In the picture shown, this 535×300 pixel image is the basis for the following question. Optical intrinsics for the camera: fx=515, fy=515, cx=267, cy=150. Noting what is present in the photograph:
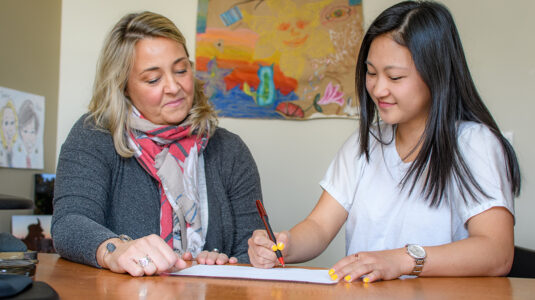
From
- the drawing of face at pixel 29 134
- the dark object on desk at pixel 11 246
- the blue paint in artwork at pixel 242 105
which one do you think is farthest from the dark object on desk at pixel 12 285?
the blue paint in artwork at pixel 242 105

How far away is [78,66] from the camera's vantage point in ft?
9.37

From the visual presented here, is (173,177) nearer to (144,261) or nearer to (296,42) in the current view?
(144,261)

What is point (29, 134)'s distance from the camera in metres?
2.54

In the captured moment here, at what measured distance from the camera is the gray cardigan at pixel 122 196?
127 centimetres

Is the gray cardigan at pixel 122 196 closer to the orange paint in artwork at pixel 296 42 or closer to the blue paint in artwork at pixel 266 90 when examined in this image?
the blue paint in artwork at pixel 266 90

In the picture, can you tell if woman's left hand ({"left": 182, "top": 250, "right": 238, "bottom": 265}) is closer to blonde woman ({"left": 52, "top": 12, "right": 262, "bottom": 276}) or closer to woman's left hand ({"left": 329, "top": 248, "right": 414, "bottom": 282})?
blonde woman ({"left": 52, "top": 12, "right": 262, "bottom": 276})

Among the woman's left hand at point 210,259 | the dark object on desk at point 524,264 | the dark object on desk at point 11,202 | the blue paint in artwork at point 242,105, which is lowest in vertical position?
the dark object on desk at point 524,264

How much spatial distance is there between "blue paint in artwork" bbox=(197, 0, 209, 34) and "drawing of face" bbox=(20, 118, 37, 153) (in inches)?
38.6

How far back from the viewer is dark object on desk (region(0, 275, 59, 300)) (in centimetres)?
62

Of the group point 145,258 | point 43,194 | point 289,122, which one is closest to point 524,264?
point 145,258

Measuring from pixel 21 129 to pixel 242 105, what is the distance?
109 cm

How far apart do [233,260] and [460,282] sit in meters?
0.56

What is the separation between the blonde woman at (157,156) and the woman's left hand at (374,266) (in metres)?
0.59

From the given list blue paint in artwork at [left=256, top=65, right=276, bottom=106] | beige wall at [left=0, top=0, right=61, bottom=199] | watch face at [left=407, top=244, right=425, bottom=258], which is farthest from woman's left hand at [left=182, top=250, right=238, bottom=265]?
blue paint in artwork at [left=256, top=65, right=276, bottom=106]
